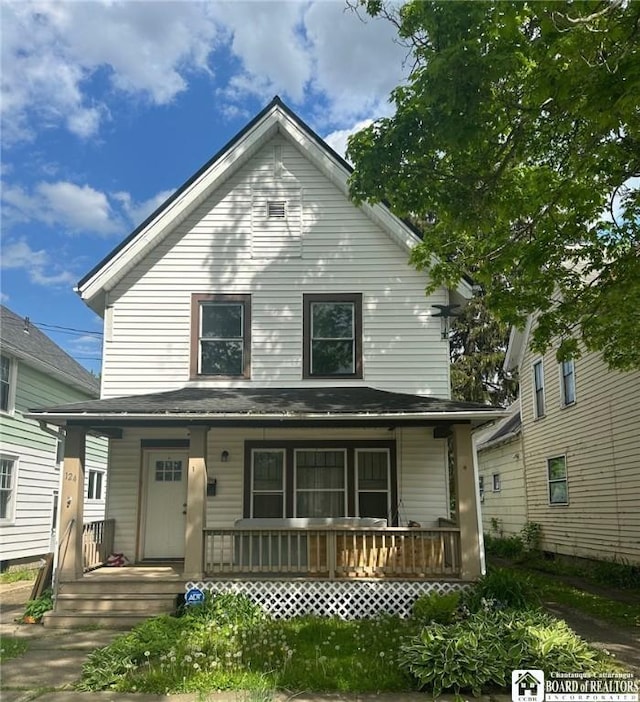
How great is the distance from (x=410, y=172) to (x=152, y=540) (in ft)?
26.6

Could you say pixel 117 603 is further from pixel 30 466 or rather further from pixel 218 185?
pixel 30 466

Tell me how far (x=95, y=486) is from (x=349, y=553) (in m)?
14.6

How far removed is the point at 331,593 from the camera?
9.66m

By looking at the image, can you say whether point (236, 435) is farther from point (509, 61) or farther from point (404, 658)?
point (509, 61)

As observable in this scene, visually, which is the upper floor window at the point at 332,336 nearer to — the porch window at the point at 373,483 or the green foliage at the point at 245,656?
the porch window at the point at 373,483

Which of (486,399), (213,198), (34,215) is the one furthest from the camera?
(486,399)

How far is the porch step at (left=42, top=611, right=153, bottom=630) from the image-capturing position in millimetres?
9297

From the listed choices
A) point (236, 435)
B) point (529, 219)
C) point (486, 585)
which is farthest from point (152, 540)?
point (529, 219)

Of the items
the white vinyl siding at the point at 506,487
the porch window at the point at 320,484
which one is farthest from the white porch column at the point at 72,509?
the white vinyl siding at the point at 506,487

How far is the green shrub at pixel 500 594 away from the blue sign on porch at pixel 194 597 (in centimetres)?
373

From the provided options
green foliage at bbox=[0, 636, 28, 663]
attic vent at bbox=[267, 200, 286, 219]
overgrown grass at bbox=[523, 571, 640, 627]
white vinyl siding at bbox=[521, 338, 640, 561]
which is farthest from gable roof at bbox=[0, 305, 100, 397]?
white vinyl siding at bbox=[521, 338, 640, 561]

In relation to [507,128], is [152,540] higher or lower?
lower

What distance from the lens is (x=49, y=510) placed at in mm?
18203

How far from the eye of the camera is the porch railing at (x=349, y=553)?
32.2 feet
